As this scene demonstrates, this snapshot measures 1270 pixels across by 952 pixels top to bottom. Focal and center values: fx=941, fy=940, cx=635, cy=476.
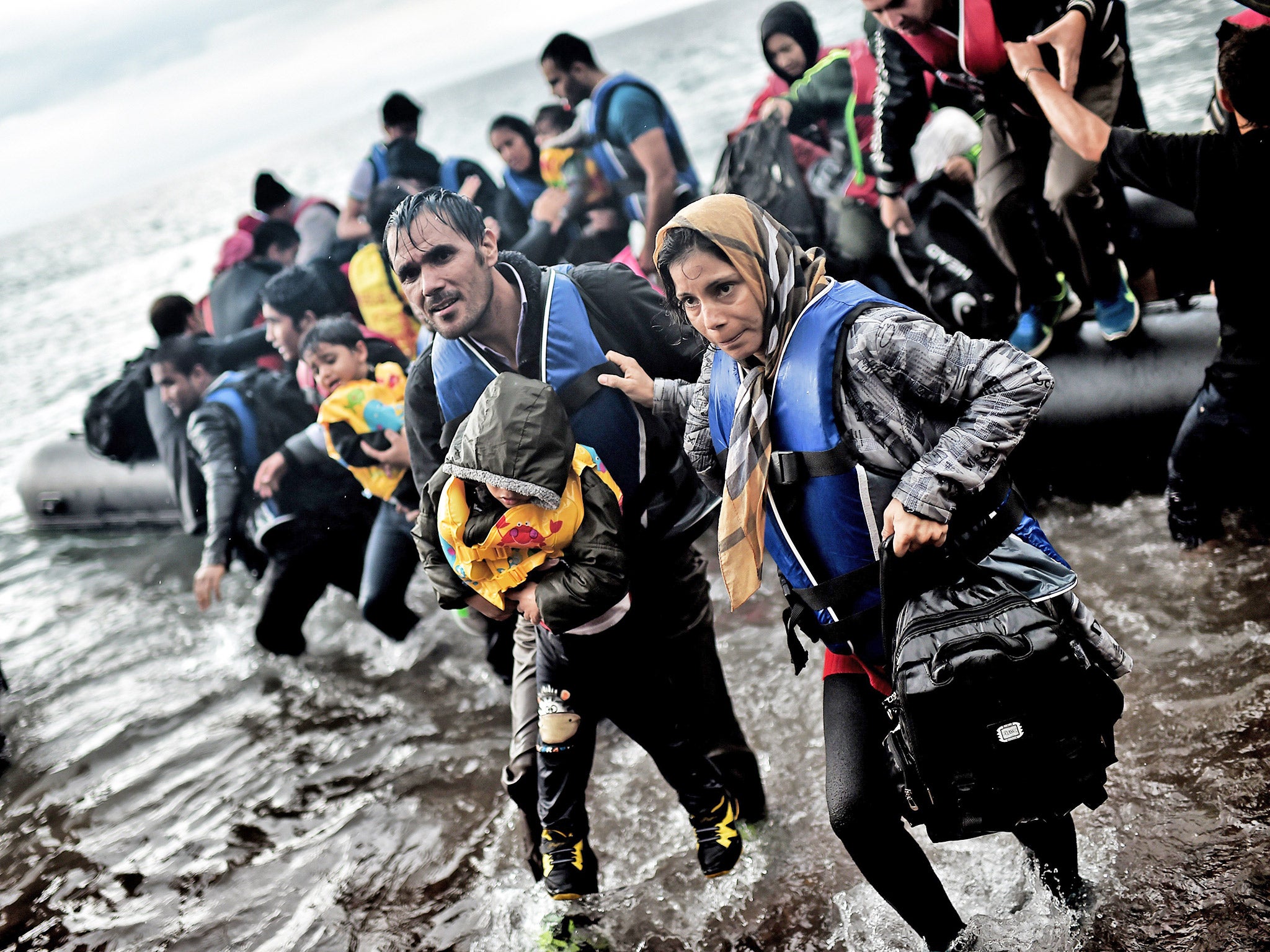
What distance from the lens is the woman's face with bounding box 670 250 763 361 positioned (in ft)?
6.98

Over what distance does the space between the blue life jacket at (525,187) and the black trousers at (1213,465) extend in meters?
4.64

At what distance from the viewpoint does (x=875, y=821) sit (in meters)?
2.22

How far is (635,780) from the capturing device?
4.01 meters

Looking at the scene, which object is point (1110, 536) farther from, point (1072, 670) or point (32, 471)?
point (32, 471)

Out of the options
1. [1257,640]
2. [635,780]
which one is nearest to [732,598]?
[635,780]

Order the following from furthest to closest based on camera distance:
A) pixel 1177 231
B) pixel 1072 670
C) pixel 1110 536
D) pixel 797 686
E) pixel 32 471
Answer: pixel 32 471, pixel 1177 231, pixel 1110 536, pixel 797 686, pixel 1072 670

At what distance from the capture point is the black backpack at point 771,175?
5.37 m

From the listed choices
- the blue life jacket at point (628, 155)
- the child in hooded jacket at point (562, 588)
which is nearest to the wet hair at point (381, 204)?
the blue life jacket at point (628, 155)

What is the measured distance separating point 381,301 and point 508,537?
370 cm

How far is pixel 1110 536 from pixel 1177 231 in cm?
176

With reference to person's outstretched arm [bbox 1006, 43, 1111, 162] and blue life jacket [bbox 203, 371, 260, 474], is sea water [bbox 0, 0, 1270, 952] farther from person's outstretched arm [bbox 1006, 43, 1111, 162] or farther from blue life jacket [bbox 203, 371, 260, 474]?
person's outstretched arm [bbox 1006, 43, 1111, 162]

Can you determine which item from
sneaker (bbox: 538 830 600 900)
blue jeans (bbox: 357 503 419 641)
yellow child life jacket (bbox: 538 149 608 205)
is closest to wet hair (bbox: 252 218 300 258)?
yellow child life jacket (bbox: 538 149 608 205)

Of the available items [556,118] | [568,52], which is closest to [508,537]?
[568,52]

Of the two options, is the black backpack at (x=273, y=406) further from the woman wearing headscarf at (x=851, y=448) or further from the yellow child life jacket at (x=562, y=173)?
the woman wearing headscarf at (x=851, y=448)
